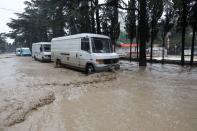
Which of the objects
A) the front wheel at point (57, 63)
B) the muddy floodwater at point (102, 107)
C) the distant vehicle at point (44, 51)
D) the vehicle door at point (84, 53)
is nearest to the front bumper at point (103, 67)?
the vehicle door at point (84, 53)

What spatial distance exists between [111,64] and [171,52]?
20.4 m

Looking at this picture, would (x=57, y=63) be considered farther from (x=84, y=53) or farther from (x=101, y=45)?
(x=101, y=45)

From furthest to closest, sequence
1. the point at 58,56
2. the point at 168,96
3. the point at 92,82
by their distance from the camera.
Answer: the point at 58,56
the point at 92,82
the point at 168,96

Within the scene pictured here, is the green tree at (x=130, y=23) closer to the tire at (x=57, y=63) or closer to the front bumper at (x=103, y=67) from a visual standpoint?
the tire at (x=57, y=63)

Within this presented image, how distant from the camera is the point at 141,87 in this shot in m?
8.34

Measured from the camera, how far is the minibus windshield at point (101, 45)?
12095 mm

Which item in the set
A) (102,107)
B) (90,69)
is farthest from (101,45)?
(102,107)

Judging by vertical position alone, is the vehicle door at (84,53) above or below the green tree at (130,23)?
below

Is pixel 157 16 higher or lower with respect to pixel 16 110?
higher

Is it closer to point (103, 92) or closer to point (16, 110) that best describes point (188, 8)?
point (103, 92)

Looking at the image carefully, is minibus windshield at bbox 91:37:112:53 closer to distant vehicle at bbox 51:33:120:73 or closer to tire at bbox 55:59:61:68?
distant vehicle at bbox 51:33:120:73

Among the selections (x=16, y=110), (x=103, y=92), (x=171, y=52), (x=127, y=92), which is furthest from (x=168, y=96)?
(x=171, y=52)

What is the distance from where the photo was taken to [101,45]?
12516mm

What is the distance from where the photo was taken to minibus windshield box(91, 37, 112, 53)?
12.1m
